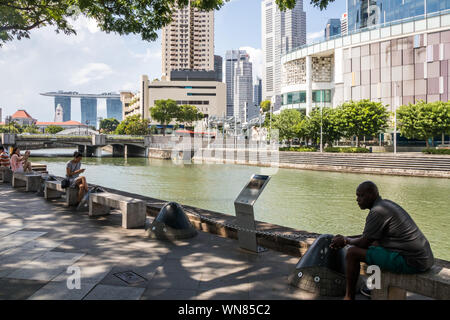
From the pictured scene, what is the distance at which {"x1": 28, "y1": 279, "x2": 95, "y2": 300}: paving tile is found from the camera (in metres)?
3.78

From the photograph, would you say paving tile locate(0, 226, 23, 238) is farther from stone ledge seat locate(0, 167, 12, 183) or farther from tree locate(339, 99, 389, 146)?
tree locate(339, 99, 389, 146)

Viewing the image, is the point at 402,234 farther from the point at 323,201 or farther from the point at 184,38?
the point at 184,38

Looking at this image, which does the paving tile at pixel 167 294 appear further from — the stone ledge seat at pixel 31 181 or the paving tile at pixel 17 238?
the stone ledge seat at pixel 31 181

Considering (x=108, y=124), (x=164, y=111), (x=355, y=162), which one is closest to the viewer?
(x=355, y=162)

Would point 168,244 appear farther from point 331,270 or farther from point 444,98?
point 444,98

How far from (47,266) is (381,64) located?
185 ft

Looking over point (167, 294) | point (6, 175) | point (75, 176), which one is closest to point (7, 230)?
point (75, 176)

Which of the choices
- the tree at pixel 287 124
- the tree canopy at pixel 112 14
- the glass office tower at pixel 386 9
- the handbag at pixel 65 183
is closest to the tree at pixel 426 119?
the tree at pixel 287 124

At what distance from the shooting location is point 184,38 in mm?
148125

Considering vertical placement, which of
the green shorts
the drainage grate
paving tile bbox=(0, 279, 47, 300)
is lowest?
the drainage grate

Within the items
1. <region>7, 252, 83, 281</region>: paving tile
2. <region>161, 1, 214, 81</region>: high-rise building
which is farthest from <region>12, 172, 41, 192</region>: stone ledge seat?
<region>161, 1, 214, 81</region>: high-rise building

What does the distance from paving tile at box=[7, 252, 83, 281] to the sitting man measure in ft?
12.3

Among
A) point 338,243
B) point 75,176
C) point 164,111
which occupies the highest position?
point 164,111
